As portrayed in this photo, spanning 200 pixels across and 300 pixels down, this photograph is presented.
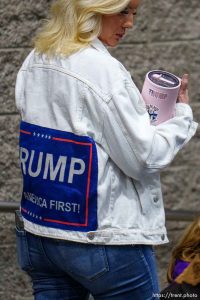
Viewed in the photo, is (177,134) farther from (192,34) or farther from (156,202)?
(192,34)

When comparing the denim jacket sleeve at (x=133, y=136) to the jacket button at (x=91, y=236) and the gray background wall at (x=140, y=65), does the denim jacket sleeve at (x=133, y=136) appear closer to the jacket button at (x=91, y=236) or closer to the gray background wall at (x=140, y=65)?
the jacket button at (x=91, y=236)

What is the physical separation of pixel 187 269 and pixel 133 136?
48 centimetres

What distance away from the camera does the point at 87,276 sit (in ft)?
8.95

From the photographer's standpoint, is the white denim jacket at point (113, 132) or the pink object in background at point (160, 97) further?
the pink object in background at point (160, 97)

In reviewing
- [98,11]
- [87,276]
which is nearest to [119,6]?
[98,11]

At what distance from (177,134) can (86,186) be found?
351 mm

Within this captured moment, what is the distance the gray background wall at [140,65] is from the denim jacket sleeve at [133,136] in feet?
6.35

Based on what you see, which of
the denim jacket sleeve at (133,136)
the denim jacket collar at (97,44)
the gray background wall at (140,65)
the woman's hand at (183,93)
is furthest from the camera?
the gray background wall at (140,65)

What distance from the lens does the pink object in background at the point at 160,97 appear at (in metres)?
2.80

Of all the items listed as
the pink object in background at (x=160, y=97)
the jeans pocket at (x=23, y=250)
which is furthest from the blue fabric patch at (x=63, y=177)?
the pink object in background at (x=160, y=97)

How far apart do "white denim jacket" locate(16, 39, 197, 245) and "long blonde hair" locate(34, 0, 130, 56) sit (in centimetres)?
4

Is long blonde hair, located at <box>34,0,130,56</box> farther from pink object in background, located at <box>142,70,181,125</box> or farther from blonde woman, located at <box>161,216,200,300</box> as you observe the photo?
blonde woman, located at <box>161,216,200,300</box>

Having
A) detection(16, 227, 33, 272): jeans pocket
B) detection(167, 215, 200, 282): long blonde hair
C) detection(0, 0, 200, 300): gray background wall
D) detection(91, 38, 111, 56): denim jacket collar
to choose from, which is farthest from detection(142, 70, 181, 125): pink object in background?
detection(0, 0, 200, 300): gray background wall

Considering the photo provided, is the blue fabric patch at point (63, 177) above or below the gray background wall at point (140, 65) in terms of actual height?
above
